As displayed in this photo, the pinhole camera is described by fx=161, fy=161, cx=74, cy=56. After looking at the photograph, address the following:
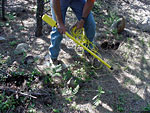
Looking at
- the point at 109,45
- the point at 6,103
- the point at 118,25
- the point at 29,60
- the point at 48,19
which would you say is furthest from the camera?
the point at 118,25

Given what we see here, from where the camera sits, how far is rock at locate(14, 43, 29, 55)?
3.05 meters

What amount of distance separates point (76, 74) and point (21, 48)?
48.6 inches

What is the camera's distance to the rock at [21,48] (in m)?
3.05

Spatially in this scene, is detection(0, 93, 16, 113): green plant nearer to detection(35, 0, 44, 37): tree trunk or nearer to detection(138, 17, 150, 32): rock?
detection(35, 0, 44, 37): tree trunk

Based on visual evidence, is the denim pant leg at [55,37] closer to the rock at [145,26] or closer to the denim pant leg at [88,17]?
the denim pant leg at [88,17]

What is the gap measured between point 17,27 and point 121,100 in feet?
9.24

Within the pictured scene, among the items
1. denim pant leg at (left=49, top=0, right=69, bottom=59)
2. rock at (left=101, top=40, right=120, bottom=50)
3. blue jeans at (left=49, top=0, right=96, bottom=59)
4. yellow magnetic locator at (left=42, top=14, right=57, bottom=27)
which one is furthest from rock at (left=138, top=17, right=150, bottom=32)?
yellow magnetic locator at (left=42, top=14, right=57, bottom=27)

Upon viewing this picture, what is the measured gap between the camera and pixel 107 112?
219cm

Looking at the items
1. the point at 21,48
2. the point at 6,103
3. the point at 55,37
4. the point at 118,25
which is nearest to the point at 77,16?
the point at 55,37

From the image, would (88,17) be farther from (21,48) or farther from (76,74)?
(21,48)

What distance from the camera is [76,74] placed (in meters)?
2.69

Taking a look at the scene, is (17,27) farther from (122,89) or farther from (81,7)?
(122,89)

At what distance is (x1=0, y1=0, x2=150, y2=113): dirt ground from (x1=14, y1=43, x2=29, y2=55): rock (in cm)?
8

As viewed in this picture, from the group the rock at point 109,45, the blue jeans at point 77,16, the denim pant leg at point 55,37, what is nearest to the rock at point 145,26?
the rock at point 109,45
